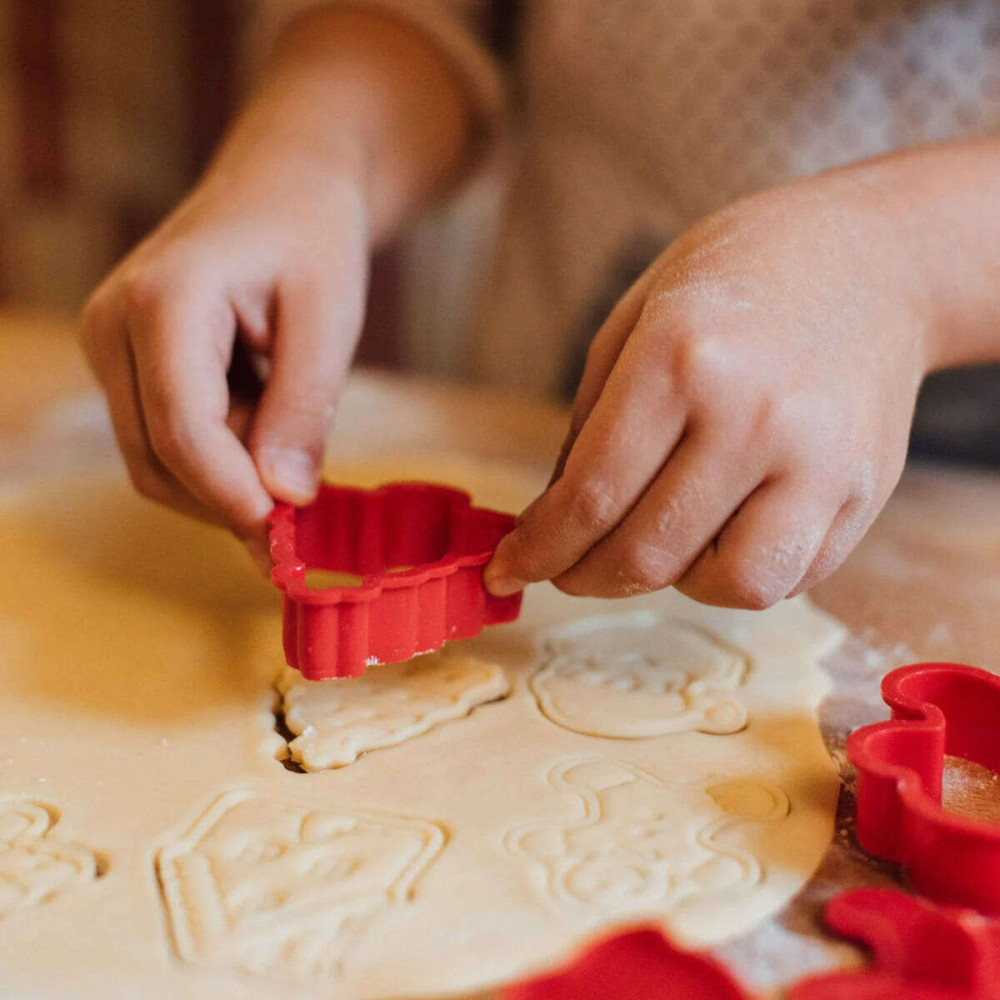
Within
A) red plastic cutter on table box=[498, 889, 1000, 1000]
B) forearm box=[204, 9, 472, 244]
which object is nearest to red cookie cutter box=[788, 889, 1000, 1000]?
red plastic cutter on table box=[498, 889, 1000, 1000]

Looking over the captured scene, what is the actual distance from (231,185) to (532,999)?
69 cm

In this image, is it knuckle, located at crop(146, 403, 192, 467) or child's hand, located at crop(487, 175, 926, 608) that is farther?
knuckle, located at crop(146, 403, 192, 467)

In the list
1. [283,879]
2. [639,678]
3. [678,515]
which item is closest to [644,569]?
[678,515]

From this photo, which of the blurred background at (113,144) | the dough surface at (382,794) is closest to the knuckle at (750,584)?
the dough surface at (382,794)

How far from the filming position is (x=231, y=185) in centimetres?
88

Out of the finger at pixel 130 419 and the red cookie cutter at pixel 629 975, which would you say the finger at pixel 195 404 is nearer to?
the finger at pixel 130 419

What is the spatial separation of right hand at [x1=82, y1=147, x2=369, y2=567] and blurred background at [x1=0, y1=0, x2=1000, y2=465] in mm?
1201

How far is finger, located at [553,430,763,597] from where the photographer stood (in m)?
0.59

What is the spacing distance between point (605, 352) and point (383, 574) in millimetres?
196

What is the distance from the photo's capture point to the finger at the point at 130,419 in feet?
2.63

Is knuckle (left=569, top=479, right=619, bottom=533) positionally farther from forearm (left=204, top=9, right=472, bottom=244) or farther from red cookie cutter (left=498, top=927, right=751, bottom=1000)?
forearm (left=204, top=9, right=472, bottom=244)

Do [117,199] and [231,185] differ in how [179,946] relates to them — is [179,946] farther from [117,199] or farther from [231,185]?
[117,199]

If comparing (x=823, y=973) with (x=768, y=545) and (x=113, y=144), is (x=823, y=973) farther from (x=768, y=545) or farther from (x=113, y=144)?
(x=113, y=144)

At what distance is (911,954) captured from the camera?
0.47 metres
